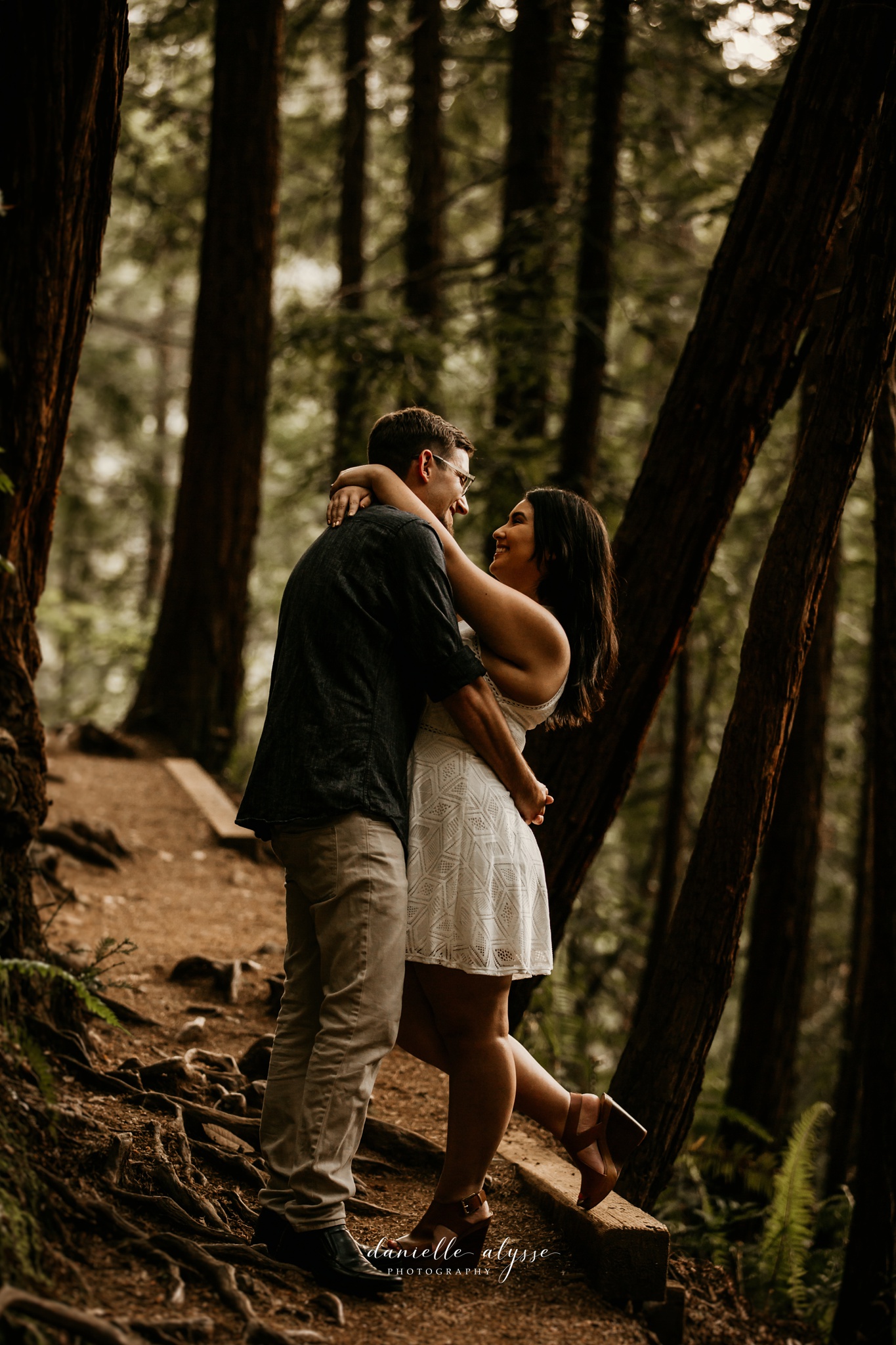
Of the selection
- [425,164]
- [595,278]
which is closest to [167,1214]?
[595,278]

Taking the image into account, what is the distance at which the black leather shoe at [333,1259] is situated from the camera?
9.75ft

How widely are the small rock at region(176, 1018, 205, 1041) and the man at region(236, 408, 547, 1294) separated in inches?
73.3

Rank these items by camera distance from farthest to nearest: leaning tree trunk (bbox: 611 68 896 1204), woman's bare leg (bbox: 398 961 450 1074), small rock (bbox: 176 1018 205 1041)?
small rock (bbox: 176 1018 205 1041) < leaning tree trunk (bbox: 611 68 896 1204) < woman's bare leg (bbox: 398 961 450 1074)

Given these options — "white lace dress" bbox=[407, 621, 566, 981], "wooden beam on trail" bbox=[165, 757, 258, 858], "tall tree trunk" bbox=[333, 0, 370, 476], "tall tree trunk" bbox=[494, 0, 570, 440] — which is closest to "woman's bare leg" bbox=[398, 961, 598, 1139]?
"white lace dress" bbox=[407, 621, 566, 981]

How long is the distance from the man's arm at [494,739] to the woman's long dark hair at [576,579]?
40cm

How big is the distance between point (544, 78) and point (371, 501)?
858 cm

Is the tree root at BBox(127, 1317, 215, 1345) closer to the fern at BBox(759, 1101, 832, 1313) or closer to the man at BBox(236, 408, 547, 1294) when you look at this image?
the man at BBox(236, 408, 547, 1294)

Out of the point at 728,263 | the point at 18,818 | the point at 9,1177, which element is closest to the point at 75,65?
the point at 18,818

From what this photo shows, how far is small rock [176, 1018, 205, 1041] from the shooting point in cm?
493

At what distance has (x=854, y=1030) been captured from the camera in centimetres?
909

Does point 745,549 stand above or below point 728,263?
below

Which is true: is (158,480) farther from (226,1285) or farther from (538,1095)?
(226,1285)

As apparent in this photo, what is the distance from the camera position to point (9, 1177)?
272 cm

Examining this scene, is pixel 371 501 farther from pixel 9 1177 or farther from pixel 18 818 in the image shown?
pixel 9 1177
